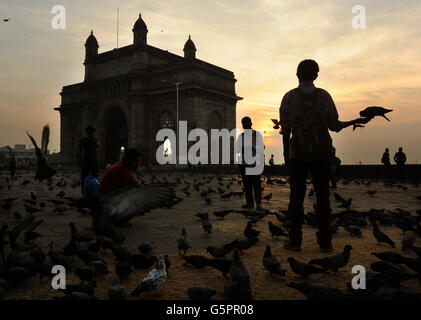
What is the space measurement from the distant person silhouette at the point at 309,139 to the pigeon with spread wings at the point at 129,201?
1936 millimetres

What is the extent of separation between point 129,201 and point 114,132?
1986 inches

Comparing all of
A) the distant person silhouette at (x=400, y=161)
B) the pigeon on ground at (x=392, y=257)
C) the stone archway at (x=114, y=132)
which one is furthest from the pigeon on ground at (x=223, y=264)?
the stone archway at (x=114, y=132)

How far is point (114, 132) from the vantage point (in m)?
51.5

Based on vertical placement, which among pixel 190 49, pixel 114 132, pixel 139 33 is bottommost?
pixel 114 132

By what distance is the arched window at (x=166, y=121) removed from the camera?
43.3m

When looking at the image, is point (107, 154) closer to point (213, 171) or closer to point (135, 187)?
point (213, 171)

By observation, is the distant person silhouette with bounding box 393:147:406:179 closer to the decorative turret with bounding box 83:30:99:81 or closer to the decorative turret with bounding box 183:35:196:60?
the decorative turret with bounding box 183:35:196:60

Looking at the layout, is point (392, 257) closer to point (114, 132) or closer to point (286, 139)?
point (286, 139)

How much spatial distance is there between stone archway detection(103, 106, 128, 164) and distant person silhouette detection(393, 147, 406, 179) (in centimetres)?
3679

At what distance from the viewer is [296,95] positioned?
439 centimetres

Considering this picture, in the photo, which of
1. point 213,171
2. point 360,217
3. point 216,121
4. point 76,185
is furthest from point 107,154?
point 360,217

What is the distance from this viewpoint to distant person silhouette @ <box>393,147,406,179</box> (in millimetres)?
20312

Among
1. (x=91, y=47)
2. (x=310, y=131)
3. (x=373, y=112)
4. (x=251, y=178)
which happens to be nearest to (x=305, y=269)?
(x=310, y=131)
